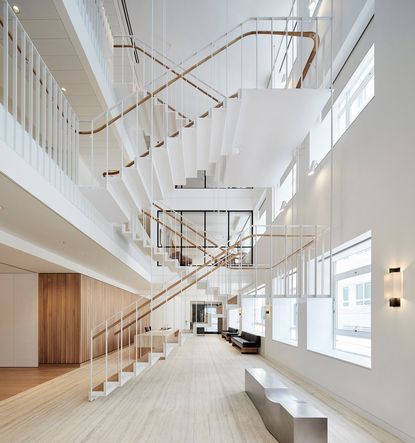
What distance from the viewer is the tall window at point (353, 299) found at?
661 cm

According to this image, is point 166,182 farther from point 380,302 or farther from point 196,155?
point 380,302

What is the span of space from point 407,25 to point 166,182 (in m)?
4.64

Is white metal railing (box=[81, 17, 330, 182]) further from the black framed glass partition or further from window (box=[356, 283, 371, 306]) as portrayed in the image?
Answer: the black framed glass partition

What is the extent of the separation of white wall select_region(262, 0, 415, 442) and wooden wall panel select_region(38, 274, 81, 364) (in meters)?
6.92

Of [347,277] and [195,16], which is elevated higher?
[195,16]

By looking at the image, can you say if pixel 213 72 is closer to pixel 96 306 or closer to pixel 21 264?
pixel 21 264

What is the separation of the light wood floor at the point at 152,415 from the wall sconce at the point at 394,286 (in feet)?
4.54

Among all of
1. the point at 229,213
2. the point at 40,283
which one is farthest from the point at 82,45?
the point at 229,213

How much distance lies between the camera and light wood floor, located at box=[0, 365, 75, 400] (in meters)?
7.89

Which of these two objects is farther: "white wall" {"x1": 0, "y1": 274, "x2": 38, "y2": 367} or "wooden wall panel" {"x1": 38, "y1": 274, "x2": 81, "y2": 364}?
"wooden wall panel" {"x1": 38, "y1": 274, "x2": 81, "y2": 364}

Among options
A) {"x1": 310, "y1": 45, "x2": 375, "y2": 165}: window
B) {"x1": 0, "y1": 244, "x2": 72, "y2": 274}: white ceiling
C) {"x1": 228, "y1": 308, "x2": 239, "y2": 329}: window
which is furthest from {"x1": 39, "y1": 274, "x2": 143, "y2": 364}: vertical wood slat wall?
{"x1": 228, "y1": 308, "x2": 239, "y2": 329}: window

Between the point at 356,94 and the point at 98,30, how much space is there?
4087 mm

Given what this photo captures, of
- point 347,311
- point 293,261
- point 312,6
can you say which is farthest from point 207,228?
point 347,311

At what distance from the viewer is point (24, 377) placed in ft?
30.3
